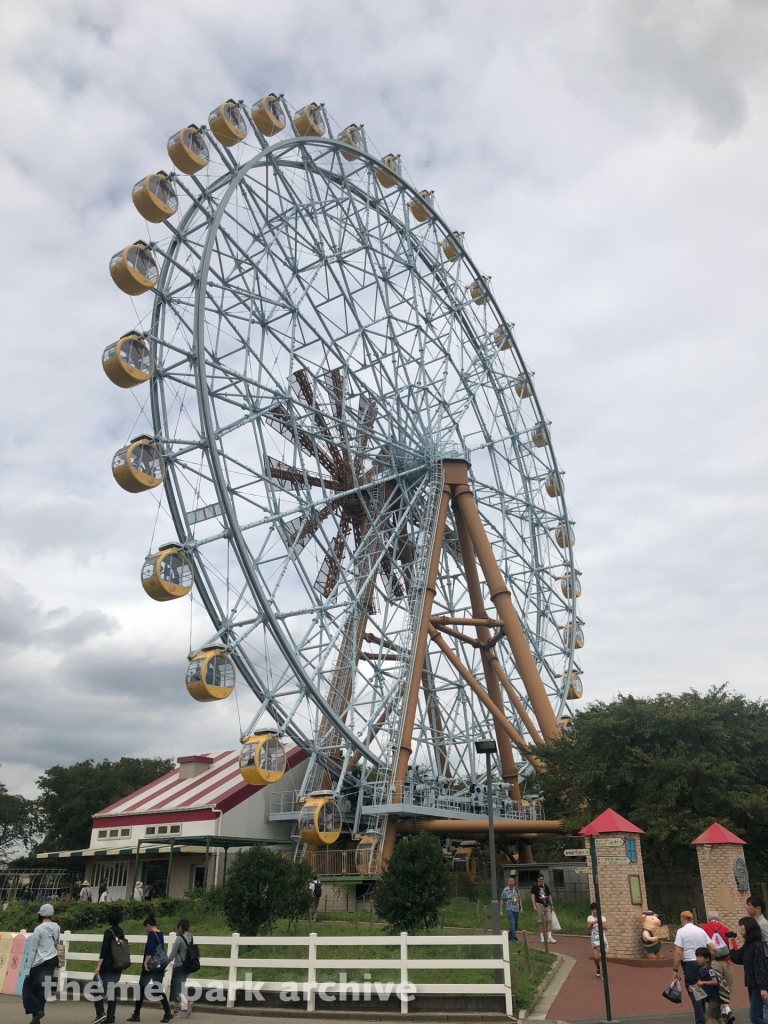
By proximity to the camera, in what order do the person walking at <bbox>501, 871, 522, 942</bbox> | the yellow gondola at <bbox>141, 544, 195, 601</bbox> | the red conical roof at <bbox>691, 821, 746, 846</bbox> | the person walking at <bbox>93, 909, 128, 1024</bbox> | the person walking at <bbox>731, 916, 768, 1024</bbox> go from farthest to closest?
the yellow gondola at <bbox>141, 544, 195, 601</bbox>
the person walking at <bbox>501, 871, 522, 942</bbox>
the red conical roof at <bbox>691, 821, 746, 846</bbox>
the person walking at <bbox>93, 909, 128, 1024</bbox>
the person walking at <bbox>731, 916, 768, 1024</bbox>

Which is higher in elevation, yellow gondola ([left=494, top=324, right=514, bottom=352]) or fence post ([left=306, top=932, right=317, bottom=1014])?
yellow gondola ([left=494, top=324, right=514, bottom=352])

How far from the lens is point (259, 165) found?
2544cm

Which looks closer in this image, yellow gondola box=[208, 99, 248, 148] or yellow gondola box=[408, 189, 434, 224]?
yellow gondola box=[208, 99, 248, 148]

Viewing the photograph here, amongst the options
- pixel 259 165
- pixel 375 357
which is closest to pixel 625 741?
pixel 375 357

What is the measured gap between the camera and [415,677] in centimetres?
2780

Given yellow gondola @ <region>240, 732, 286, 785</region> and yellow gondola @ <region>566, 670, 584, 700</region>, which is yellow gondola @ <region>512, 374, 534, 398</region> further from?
yellow gondola @ <region>240, 732, 286, 785</region>

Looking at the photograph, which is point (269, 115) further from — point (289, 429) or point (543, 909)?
point (543, 909)

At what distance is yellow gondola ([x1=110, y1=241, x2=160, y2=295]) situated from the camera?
2236 cm

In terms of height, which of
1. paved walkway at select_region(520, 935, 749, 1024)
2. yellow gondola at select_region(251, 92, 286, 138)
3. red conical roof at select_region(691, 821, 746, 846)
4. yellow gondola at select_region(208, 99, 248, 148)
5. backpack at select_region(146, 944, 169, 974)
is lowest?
paved walkway at select_region(520, 935, 749, 1024)

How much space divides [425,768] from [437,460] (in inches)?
452

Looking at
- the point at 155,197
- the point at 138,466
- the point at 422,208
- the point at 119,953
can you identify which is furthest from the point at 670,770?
the point at 422,208

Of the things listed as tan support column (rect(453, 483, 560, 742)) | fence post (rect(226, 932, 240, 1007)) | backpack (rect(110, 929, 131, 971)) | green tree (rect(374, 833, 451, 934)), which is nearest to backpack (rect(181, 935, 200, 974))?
backpack (rect(110, 929, 131, 971))

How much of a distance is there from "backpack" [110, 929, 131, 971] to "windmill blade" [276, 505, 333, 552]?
13319 mm

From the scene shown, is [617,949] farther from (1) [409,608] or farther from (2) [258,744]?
(1) [409,608]
